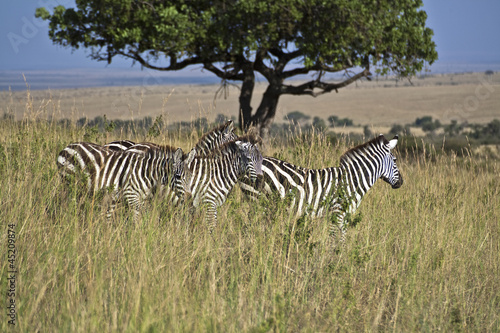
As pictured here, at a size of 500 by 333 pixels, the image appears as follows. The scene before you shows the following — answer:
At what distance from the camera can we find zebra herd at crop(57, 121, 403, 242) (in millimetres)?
5637

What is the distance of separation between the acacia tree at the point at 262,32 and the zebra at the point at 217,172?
929 cm

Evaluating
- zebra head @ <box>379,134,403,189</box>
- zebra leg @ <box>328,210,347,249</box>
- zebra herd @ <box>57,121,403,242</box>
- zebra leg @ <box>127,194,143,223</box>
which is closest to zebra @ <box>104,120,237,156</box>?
zebra herd @ <box>57,121,403,242</box>

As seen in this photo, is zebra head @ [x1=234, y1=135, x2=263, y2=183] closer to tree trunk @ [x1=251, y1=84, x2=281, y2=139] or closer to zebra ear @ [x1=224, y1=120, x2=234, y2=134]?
zebra ear @ [x1=224, y1=120, x2=234, y2=134]

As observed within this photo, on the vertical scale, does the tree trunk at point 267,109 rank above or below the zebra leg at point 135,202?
above

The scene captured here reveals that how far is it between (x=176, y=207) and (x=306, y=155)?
11.2 ft

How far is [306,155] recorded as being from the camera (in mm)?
8609

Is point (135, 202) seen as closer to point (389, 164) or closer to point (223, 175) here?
point (223, 175)

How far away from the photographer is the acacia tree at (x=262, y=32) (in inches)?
579

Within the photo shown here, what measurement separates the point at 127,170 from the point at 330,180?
2.26 metres

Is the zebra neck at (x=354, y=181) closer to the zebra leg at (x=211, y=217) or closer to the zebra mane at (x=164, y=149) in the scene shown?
the zebra leg at (x=211, y=217)

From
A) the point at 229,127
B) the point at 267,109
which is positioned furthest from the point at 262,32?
the point at 229,127

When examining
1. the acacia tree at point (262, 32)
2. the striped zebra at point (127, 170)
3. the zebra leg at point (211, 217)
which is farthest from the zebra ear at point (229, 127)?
the acacia tree at point (262, 32)

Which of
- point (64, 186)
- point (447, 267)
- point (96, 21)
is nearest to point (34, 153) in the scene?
point (64, 186)

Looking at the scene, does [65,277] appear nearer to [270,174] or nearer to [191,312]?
[191,312]
